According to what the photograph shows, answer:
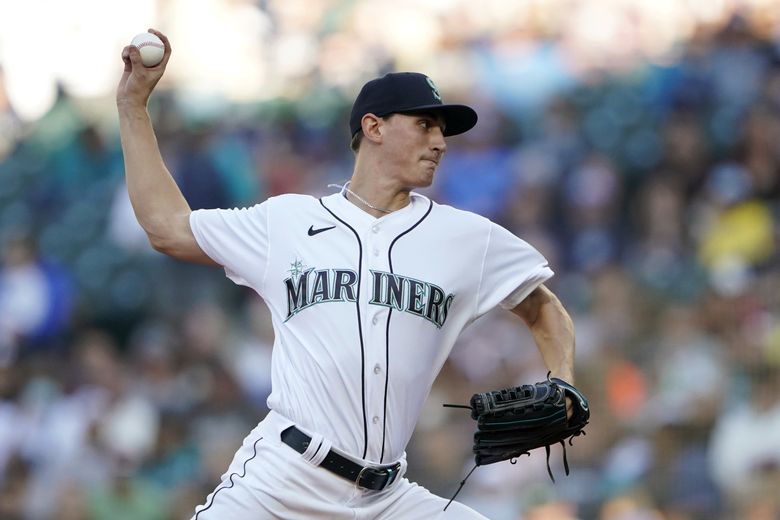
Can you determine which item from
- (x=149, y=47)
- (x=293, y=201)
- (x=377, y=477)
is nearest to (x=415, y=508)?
(x=377, y=477)

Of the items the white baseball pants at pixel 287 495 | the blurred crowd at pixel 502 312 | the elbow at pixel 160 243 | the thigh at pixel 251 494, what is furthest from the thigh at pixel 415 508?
the blurred crowd at pixel 502 312

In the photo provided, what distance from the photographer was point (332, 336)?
13.3 feet

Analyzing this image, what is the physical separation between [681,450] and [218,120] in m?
5.43

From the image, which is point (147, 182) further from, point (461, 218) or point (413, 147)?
point (461, 218)

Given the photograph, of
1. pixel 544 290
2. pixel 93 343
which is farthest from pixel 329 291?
pixel 93 343

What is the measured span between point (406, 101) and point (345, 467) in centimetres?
122

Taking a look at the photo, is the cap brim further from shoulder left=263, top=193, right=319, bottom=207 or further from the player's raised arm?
the player's raised arm

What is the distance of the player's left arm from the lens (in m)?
4.30

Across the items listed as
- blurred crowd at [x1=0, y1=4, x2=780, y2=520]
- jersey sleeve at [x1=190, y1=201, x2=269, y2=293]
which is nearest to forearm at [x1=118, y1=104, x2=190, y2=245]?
jersey sleeve at [x1=190, y1=201, x2=269, y2=293]

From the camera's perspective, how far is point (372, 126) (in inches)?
174

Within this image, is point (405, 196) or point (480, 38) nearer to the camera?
A: point (405, 196)

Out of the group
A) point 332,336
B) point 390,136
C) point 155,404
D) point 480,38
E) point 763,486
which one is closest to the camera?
point 332,336

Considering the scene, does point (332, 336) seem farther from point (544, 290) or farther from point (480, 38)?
point (480, 38)

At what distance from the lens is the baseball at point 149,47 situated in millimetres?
4285
